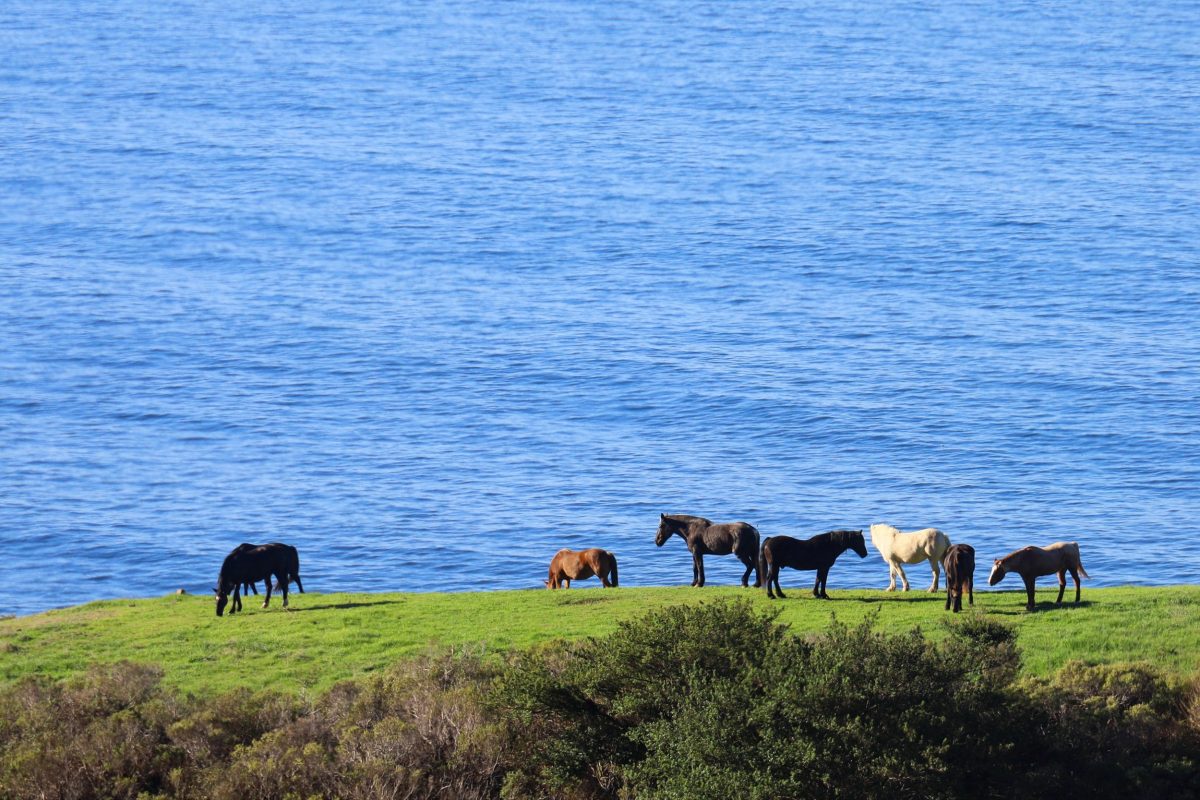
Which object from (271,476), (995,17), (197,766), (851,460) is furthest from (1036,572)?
(995,17)

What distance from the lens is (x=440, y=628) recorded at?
28.3 m

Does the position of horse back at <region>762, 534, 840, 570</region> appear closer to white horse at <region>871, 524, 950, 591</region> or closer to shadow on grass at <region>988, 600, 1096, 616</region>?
white horse at <region>871, 524, 950, 591</region>

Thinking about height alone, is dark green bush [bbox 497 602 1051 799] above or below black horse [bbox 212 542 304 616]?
below

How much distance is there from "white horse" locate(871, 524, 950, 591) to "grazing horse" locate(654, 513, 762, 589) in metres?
2.60

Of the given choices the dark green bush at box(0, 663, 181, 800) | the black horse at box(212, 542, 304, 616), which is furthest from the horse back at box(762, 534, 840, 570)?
the dark green bush at box(0, 663, 181, 800)

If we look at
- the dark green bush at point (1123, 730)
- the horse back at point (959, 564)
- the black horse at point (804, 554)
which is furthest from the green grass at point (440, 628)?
the dark green bush at point (1123, 730)

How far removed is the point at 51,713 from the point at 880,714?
40.5 feet

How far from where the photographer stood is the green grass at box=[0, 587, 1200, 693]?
25.3 m

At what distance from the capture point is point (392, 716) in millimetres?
22484

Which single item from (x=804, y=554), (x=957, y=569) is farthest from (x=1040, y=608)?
(x=804, y=554)

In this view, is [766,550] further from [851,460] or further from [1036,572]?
[851,460]

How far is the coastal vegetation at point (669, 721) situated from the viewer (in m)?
19.6

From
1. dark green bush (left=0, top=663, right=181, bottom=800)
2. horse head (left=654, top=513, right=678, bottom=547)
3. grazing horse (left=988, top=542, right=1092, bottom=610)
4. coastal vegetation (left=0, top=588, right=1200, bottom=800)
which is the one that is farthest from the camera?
horse head (left=654, top=513, right=678, bottom=547)

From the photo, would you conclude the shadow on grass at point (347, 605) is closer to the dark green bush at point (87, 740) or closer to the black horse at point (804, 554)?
the dark green bush at point (87, 740)
